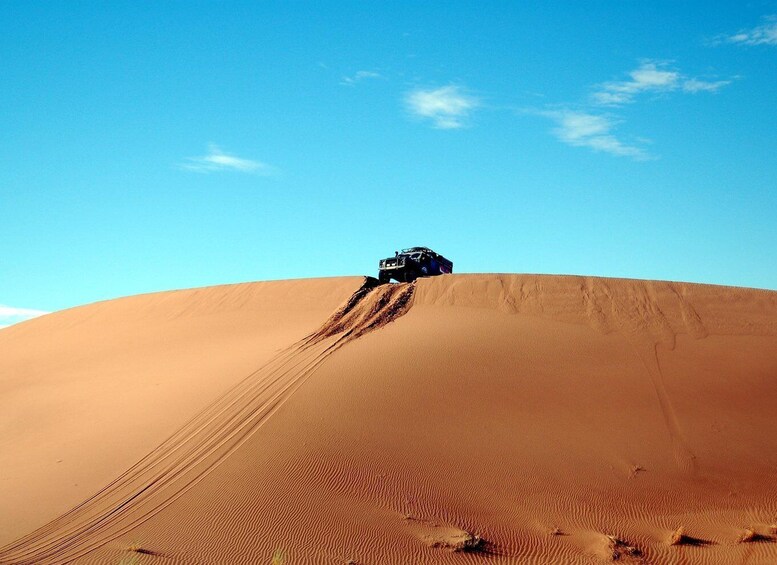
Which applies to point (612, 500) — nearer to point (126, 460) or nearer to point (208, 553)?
point (208, 553)

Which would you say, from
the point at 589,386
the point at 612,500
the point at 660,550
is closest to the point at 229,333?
the point at 589,386

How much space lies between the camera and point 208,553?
32.5 ft

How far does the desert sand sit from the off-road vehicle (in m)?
3.56

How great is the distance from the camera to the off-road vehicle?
26.1 meters

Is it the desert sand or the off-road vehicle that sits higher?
the off-road vehicle

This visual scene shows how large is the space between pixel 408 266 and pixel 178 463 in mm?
15015

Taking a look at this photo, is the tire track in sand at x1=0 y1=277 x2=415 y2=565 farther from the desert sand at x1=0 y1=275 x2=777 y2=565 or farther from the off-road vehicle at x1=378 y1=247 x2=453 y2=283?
the off-road vehicle at x1=378 y1=247 x2=453 y2=283

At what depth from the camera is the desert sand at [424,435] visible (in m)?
10.6

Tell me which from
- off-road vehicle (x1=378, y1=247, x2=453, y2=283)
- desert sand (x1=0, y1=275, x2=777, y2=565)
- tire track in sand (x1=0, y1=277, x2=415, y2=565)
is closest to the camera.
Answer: tire track in sand (x1=0, y1=277, x2=415, y2=565)

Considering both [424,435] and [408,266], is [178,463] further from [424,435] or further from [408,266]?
[408,266]

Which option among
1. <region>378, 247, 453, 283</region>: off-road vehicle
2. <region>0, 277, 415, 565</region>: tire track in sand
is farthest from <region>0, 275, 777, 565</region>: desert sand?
<region>378, 247, 453, 283</region>: off-road vehicle

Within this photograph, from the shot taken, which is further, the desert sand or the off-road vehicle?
the off-road vehicle

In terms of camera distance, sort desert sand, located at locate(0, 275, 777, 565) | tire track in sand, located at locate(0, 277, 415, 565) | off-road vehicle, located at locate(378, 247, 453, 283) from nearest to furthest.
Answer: tire track in sand, located at locate(0, 277, 415, 565) → desert sand, located at locate(0, 275, 777, 565) → off-road vehicle, located at locate(378, 247, 453, 283)

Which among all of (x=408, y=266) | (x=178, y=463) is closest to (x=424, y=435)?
(x=178, y=463)
